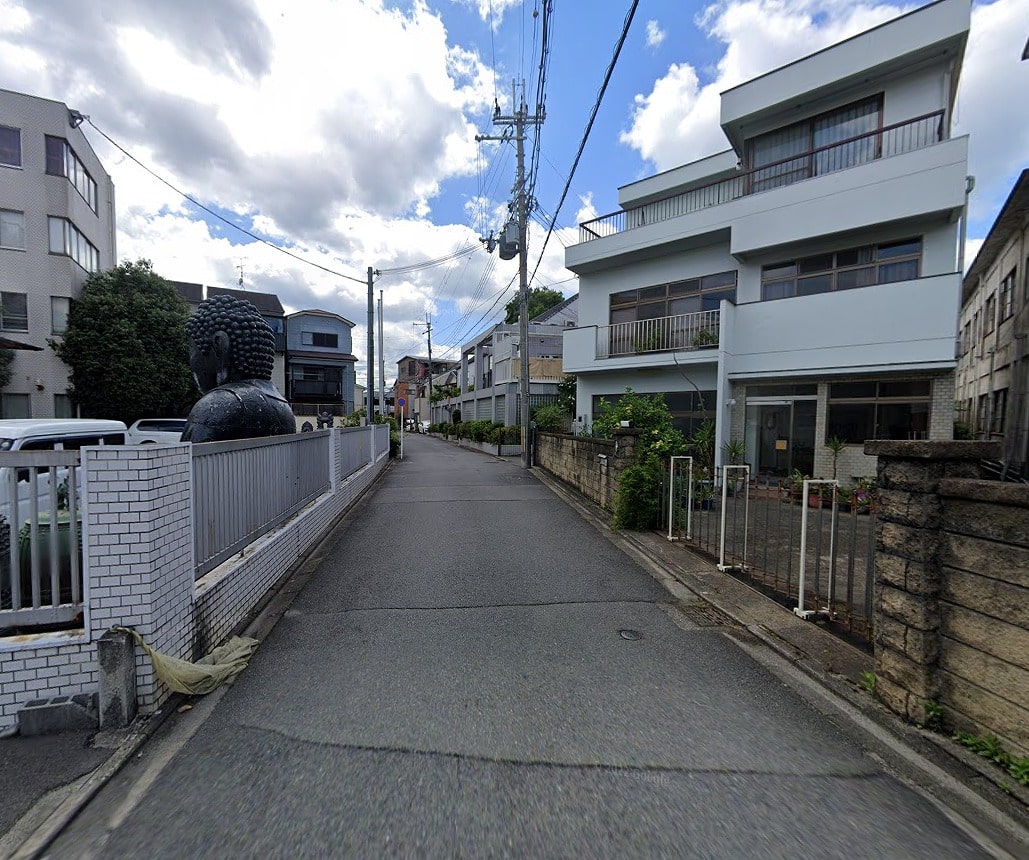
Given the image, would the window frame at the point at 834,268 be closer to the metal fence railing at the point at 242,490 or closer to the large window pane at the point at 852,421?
the large window pane at the point at 852,421

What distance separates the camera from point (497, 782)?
7.77ft

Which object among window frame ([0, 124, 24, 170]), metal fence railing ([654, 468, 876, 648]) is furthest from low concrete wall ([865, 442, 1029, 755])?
window frame ([0, 124, 24, 170])

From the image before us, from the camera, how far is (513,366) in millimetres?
25203

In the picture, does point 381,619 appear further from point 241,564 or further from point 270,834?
point 270,834

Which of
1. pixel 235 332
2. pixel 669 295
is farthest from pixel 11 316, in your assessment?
pixel 669 295

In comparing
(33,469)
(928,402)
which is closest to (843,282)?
(928,402)

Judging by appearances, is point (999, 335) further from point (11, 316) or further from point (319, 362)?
point (319, 362)

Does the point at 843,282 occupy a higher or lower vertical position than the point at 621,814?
higher

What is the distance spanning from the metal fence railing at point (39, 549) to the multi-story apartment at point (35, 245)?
19.3m

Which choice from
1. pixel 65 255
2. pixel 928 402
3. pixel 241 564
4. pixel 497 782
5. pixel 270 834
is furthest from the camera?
pixel 65 255

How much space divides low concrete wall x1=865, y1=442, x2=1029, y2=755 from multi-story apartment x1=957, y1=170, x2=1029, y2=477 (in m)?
0.53

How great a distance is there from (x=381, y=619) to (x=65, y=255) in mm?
21231

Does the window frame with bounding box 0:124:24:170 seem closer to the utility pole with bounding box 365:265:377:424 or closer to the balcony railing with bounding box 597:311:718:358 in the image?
the utility pole with bounding box 365:265:377:424

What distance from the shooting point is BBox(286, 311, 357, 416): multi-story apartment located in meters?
36.5
